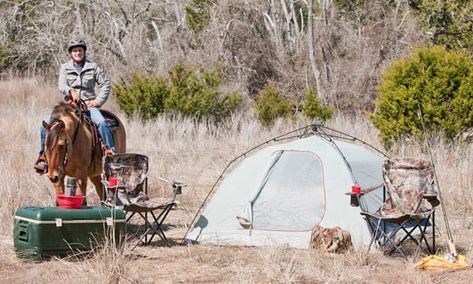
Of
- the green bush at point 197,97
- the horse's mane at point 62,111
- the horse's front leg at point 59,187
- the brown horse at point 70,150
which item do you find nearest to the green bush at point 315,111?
the green bush at point 197,97

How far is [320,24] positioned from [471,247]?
50.4 feet

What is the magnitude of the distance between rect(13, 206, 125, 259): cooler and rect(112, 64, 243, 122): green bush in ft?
36.3

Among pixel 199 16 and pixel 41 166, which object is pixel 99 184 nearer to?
pixel 41 166

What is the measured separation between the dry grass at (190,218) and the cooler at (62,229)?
126mm

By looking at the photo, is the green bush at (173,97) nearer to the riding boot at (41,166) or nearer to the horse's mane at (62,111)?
the horse's mane at (62,111)

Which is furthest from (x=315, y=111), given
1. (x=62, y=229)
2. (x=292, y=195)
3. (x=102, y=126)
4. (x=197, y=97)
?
(x=62, y=229)

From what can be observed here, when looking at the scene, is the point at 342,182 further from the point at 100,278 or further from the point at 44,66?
the point at 44,66

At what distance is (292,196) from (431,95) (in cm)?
533

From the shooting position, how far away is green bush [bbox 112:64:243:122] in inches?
696

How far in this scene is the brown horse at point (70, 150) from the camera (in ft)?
23.4

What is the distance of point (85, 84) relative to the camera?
27.9 ft

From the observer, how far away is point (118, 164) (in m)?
7.89

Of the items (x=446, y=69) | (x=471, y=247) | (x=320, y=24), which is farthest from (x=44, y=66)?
(x=471, y=247)

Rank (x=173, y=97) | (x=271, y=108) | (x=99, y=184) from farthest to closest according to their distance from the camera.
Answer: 1. (x=271, y=108)
2. (x=173, y=97)
3. (x=99, y=184)
